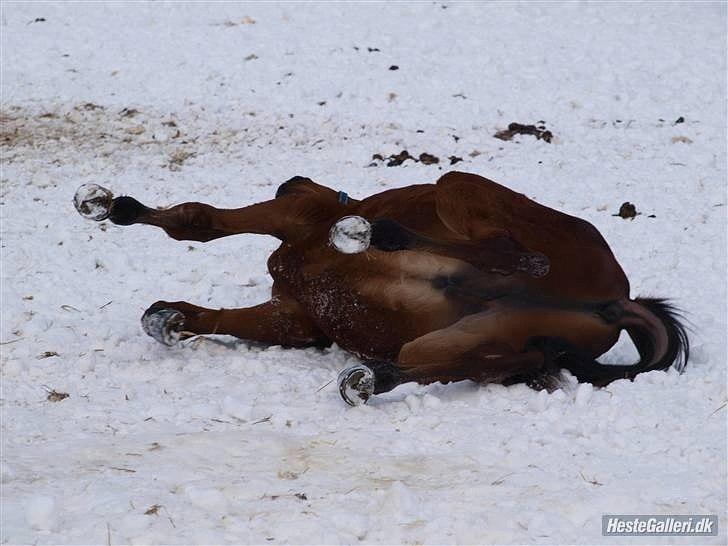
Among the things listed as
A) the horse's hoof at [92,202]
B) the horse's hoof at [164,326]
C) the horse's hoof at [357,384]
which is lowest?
the horse's hoof at [164,326]

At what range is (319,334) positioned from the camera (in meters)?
4.79

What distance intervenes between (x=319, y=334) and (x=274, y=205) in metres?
0.63

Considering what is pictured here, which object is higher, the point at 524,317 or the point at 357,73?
the point at 524,317

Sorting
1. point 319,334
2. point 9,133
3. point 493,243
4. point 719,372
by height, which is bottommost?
point 9,133

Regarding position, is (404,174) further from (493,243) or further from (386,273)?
(493,243)

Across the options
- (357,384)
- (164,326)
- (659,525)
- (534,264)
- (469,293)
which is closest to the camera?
(659,525)

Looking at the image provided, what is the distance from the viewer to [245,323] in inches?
191

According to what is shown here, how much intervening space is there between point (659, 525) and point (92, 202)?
283 cm

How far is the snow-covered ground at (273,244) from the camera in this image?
3080 mm

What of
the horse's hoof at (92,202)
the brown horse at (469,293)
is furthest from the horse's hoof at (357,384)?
the horse's hoof at (92,202)

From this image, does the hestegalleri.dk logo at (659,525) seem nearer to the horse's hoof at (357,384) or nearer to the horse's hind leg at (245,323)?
the horse's hoof at (357,384)

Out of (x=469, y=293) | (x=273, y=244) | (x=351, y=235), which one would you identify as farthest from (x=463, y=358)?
(x=273, y=244)

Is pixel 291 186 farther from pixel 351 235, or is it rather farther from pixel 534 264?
pixel 534 264

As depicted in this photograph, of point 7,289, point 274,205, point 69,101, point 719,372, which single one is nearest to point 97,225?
point 7,289
